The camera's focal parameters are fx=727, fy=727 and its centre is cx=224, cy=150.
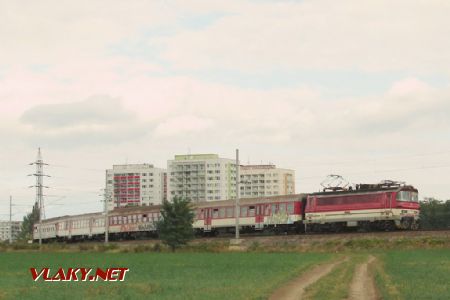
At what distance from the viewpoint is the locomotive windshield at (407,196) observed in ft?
222

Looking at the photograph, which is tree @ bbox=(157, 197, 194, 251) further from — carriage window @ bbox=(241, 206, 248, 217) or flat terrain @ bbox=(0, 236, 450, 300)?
flat terrain @ bbox=(0, 236, 450, 300)

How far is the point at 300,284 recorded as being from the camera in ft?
105

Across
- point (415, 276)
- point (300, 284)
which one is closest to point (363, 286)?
point (300, 284)

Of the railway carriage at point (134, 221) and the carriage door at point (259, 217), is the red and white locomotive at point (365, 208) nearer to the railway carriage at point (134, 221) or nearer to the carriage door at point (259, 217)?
the carriage door at point (259, 217)

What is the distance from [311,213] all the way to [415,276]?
40.5 metres

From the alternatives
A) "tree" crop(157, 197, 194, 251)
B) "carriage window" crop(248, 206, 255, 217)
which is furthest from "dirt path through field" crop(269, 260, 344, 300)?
"carriage window" crop(248, 206, 255, 217)

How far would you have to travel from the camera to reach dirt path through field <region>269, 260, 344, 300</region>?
87.5 ft

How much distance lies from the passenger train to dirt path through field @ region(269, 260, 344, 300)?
2578 centimetres

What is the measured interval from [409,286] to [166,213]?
46117mm

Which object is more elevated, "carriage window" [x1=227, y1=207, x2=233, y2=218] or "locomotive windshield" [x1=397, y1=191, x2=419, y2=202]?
"locomotive windshield" [x1=397, y1=191, x2=419, y2=202]

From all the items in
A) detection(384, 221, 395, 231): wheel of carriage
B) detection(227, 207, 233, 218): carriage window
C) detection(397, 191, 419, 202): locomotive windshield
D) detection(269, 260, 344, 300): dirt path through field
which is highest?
detection(397, 191, 419, 202): locomotive windshield

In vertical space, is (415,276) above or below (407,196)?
below

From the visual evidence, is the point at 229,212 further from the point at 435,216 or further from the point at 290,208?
the point at 435,216

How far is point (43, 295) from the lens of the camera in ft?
90.5
